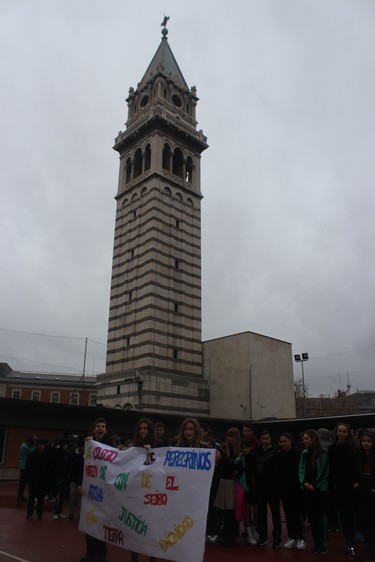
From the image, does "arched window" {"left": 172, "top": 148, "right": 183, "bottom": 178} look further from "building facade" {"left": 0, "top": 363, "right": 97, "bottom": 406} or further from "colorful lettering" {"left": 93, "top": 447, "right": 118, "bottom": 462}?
"colorful lettering" {"left": 93, "top": 447, "right": 118, "bottom": 462}

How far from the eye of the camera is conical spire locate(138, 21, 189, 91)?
45.6m

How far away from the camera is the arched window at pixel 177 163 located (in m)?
42.8

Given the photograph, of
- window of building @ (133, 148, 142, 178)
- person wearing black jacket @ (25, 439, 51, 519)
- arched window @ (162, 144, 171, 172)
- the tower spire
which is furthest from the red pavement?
the tower spire

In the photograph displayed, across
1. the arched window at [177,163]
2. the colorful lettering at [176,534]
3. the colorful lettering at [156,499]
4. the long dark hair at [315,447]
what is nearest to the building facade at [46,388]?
the arched window at [177,163]

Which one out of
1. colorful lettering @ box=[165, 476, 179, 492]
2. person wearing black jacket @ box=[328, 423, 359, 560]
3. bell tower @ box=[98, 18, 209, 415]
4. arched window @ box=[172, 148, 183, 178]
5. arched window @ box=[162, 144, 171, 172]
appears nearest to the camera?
colorful lettering @ box=[165, 476, 179, 492]

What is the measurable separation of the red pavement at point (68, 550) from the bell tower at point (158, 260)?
23.7 meters

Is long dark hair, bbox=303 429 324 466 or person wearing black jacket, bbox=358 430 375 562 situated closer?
person wearing black jacket, bbox=358 430 375 562

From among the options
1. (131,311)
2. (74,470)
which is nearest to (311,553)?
(74,470)

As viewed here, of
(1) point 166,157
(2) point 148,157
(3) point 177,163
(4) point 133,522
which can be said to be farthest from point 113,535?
(3) point 177,163

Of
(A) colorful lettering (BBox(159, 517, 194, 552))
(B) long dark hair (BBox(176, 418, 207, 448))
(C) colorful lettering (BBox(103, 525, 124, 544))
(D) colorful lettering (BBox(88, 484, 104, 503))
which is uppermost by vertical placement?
(B) long dark hair (BBox(176, 418, 207, 448))

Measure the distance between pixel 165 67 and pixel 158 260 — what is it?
22.7 m

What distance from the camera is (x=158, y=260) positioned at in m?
37.0

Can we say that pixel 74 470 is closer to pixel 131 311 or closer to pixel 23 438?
pixel 23 438

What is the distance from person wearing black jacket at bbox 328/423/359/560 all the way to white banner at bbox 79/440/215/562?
294 cm
